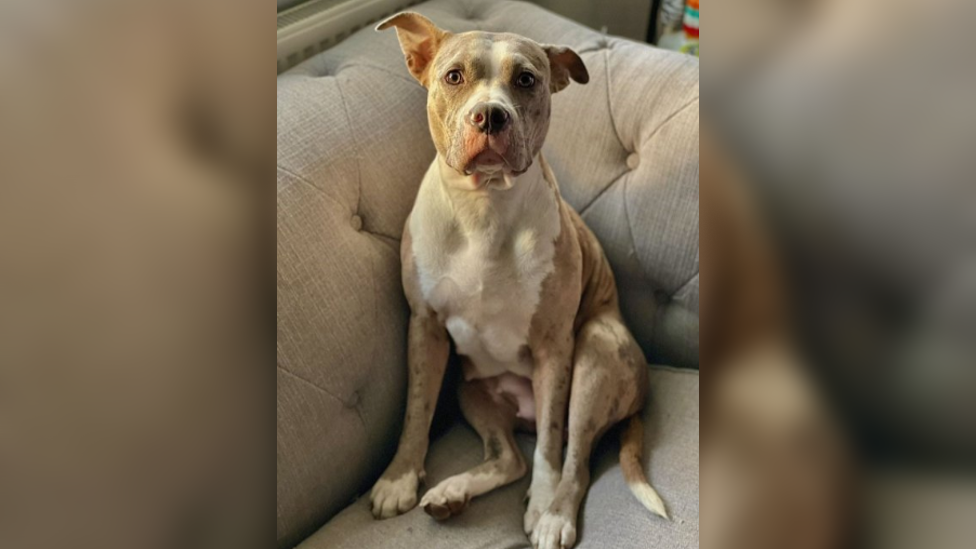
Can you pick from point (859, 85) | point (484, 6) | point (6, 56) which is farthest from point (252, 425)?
point (484, 6)

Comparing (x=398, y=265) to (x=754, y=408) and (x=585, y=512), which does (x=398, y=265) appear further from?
(x=754, y=408)

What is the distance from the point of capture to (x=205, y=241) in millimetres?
302

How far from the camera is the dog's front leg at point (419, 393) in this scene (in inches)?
47.3

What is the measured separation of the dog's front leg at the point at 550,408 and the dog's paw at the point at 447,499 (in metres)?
0.12

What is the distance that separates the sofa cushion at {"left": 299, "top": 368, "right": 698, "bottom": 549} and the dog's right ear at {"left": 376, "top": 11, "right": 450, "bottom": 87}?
65 cm

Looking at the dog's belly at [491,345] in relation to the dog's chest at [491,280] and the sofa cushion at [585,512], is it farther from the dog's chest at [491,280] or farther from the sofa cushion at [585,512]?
the sofa cushion at [585,512]

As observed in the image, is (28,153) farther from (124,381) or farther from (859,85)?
(859,85)

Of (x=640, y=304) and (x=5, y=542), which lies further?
(x=640, y=304)

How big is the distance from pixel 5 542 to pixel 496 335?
0.98 m

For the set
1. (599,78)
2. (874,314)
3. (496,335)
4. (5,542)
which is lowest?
(496,335)

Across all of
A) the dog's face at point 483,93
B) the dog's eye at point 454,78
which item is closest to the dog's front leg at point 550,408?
the dog's face at point 483,93

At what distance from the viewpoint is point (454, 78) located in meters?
1.09

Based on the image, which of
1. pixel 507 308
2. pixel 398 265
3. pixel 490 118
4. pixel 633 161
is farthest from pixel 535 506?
pixel 633 161

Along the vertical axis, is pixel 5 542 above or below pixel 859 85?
below
